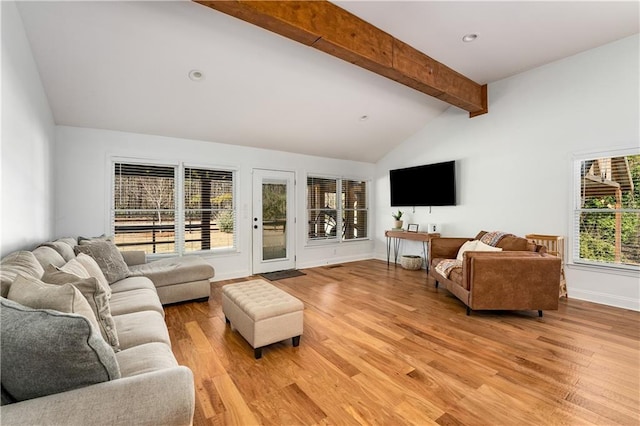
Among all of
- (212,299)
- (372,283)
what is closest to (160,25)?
(212,299)

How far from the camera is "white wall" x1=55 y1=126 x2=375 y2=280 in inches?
148

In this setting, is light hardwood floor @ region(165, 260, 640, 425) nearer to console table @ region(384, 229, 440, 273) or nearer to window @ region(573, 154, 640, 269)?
window @ region(573, 154, 640, 269)

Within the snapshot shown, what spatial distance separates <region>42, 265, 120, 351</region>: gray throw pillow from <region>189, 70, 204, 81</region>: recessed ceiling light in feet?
8.30

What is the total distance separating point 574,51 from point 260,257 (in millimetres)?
5486

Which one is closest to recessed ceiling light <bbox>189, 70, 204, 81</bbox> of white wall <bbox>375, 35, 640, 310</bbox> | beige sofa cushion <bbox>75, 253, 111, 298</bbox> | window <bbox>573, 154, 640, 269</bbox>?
beige sofa cushion <bbox>75, 253, 111, 298</bbox>

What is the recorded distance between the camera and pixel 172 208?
4.47 m

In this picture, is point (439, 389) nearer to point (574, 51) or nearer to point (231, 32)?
point (231, 32)

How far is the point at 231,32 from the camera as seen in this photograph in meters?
2.82

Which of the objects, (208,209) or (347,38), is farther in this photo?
(208,209)

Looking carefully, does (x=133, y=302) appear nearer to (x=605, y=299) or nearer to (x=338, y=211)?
(x=338, y=211)

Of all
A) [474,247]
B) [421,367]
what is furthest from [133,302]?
[474,247]

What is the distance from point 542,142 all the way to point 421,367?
12.4 feet

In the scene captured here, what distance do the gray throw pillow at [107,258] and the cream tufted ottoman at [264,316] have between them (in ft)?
4.14

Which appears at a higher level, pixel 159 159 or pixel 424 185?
pixel 159 159
